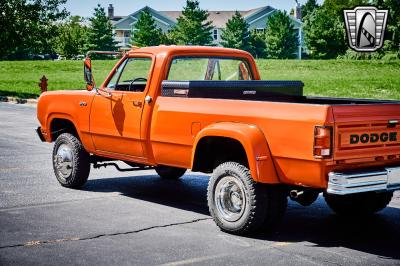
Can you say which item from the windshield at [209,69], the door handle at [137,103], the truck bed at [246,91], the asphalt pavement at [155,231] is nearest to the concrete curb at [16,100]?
the asphalt pavement at [155,231]

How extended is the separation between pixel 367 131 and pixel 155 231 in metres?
2.33

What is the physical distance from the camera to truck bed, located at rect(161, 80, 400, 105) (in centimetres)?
692

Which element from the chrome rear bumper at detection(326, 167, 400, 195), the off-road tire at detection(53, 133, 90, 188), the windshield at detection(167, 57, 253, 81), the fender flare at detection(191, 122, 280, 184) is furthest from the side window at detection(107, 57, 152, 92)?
the chrome rear bumper at detection(326, 167, 400, 195)

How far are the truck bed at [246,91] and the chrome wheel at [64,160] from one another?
2.19m

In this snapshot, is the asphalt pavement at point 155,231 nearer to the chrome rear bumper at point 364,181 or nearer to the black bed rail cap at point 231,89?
the chrome rear bumper at point 364,181

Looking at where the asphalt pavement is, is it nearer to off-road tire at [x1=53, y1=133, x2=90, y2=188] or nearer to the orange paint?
off-road tire at [x1=53, y1=133, x2=90, y2=188]

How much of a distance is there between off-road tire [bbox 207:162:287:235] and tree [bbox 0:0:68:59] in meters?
29.2

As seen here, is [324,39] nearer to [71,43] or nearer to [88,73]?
[71,43]

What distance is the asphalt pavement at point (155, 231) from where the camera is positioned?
5559mm

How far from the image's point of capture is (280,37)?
84.2m

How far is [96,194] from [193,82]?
2.47m

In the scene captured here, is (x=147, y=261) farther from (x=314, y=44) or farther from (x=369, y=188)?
(x=314, y=44)

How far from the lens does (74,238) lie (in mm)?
6168

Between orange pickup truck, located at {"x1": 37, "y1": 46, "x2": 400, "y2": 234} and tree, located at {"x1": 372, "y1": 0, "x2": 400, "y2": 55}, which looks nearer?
orange pickup truck, located at {"x1": 37, "y1": 46, "x2": 400, "y2": 234}
